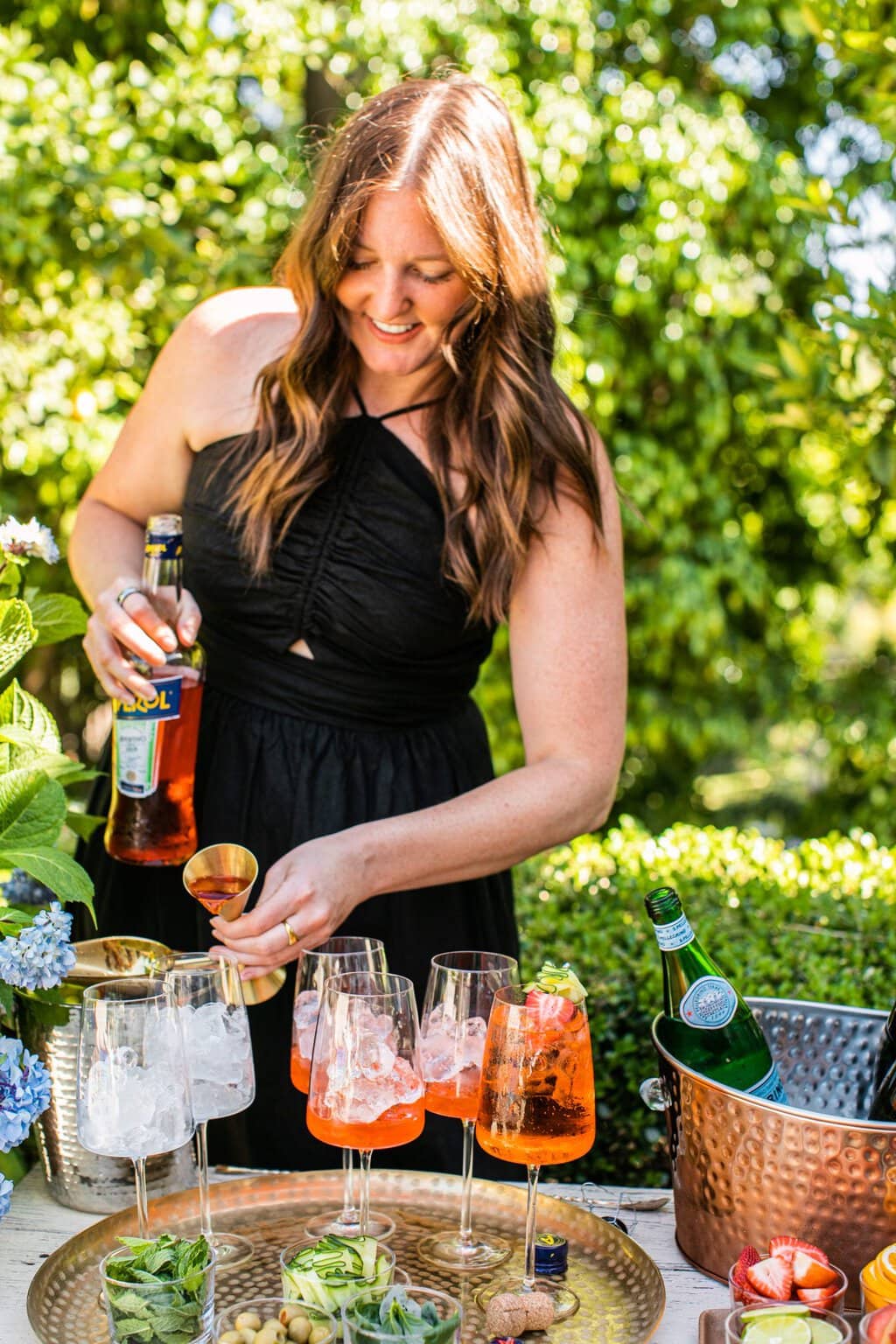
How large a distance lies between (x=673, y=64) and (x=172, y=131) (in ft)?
6.14

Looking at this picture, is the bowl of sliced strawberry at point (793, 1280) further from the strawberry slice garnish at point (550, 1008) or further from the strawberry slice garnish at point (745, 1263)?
the strawberry slice garnish at point (550, 1008)

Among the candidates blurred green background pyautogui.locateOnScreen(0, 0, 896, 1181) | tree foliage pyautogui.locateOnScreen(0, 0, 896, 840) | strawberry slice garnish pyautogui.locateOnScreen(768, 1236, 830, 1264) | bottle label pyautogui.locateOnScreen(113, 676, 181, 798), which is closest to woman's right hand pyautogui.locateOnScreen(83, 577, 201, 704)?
bottle label pyautogui.locateOnScreen(113, 676, 181, 798)

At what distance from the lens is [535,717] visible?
2090mm

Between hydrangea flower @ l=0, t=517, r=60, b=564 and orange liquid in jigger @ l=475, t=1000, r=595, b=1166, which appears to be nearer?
orange liquid in jigger @ l=475, t=1000, r=595, b=1166

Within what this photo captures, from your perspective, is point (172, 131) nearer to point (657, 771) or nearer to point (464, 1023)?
point (657, 771)

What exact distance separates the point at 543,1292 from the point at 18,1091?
1.88 ft

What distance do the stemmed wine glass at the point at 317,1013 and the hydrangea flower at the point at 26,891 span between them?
2.37ft

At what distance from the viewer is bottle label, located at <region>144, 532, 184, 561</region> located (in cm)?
190

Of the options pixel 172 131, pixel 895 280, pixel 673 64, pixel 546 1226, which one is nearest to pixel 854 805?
pixel 895 280

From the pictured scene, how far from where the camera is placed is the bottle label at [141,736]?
73.1 inches

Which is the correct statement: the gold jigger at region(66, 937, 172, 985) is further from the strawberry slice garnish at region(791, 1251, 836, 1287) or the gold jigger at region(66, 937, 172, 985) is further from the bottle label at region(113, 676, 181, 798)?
the strawberry slice garnish at region(791, 1251, 836, 1287)

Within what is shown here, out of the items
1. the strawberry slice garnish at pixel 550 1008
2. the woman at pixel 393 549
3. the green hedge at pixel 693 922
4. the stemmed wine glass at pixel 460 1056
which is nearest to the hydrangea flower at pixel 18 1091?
the stemmed wine glass at pixel 460 1056

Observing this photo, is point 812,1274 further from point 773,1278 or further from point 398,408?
point 398,408

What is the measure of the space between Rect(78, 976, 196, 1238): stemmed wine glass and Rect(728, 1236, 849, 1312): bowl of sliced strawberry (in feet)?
1.79
